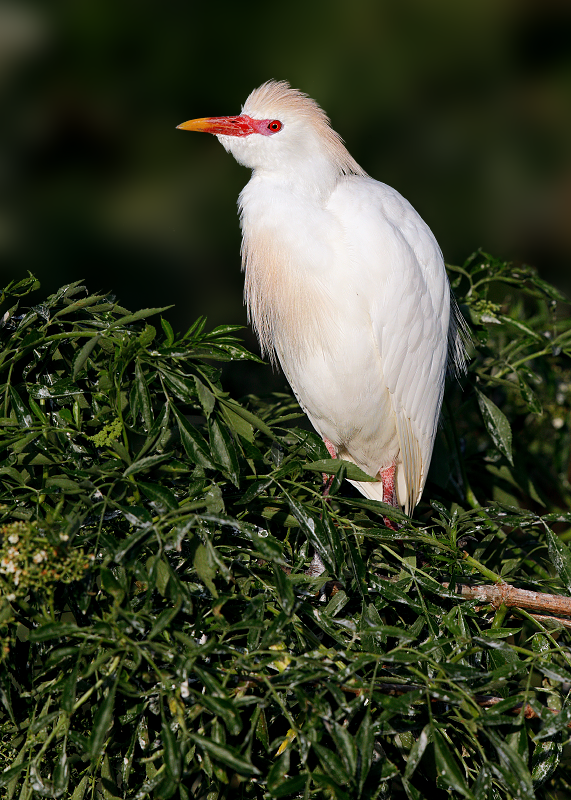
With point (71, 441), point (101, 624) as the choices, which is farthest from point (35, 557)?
point (71, 441)

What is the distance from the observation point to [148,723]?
1016 mm

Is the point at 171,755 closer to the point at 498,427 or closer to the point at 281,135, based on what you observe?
the point at 498,427

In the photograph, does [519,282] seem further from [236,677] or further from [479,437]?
[236,677]

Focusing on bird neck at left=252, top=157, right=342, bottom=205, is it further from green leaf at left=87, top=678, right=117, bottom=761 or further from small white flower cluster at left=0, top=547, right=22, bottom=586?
green leaf at left=87, top=678, right=117, bottom=761

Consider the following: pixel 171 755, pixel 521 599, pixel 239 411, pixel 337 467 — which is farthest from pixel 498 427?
pixel 171 755

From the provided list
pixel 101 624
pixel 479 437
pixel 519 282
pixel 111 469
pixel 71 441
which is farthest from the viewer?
pixel 479 437

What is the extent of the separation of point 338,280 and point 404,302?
7.2 inches

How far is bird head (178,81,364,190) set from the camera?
1598 mm

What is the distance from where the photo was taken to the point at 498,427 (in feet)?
5.16

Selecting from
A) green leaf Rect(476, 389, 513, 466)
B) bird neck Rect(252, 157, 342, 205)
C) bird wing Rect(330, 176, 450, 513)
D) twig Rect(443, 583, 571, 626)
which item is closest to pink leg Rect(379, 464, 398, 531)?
bird wing Rect(330, 176, 450, 513)

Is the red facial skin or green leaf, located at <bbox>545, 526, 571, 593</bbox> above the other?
the red facial skin

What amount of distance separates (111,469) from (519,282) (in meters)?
1.23

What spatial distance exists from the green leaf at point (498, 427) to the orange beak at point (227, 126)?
0.90m

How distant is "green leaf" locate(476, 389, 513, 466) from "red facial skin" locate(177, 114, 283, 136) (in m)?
0.86
